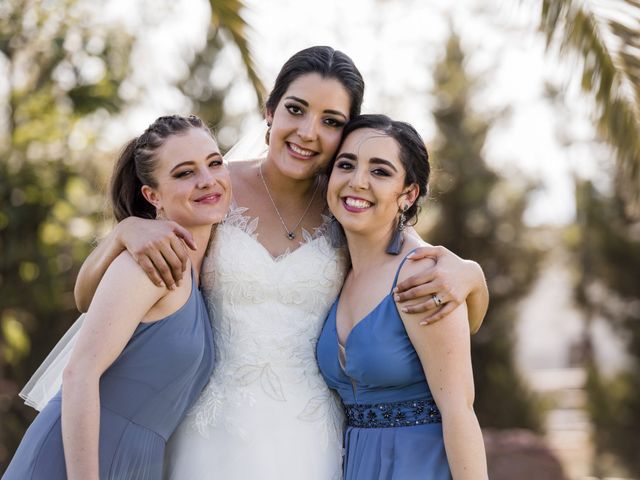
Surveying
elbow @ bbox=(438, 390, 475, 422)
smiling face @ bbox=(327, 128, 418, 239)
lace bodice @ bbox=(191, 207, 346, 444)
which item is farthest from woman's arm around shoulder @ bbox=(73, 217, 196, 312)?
elbow @ bbox=(438, 390, 475, 422)

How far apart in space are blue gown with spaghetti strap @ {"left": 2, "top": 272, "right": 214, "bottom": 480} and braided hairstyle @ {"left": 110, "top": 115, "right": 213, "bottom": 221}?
0.59 m

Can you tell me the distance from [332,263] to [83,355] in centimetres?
128

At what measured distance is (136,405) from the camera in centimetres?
367

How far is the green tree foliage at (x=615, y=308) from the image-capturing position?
1202 cm

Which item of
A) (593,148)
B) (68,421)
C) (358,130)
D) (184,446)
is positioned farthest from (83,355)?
(593,148)

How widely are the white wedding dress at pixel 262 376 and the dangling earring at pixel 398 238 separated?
0.36 meters

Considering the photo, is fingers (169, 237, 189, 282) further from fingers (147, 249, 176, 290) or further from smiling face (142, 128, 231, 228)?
smiling face (142, 128, 231, 228)

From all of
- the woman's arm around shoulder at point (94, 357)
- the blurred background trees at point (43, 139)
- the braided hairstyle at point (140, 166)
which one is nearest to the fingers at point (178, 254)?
the woman's arm around shoulder at point (94, 357)

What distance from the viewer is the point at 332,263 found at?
4.27 m

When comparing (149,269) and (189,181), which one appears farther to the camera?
(189,181)

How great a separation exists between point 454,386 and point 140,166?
5.10 ft

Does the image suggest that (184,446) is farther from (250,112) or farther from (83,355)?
(250,112)

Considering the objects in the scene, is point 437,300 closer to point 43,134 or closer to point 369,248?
point 369,248

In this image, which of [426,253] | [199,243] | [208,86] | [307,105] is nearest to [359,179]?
[426,253]
